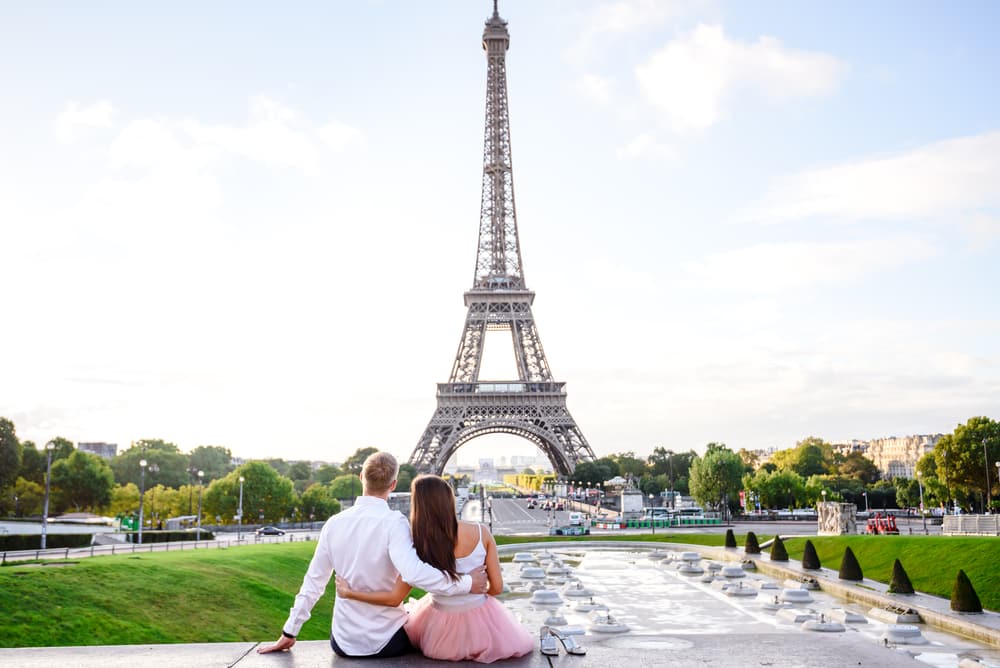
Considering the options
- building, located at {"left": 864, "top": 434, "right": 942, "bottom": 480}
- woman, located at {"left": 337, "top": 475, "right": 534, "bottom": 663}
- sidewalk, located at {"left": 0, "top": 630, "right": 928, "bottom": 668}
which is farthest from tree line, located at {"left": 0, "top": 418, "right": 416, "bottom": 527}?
building, located at {"left": 864, "top": 434, "right": 942, "bottom": 480}

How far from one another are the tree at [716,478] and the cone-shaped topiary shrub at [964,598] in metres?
49.1

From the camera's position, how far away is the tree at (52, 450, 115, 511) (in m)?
76.1

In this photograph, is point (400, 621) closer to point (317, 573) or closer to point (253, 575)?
point (317, 573)

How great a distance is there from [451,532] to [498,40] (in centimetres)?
9362

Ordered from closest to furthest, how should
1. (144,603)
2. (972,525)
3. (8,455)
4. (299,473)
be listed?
(144,603), (972,525), (8,455), (299,473)

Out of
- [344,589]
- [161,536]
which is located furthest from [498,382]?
[344,589]

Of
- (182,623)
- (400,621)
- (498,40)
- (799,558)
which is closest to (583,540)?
(799,558)

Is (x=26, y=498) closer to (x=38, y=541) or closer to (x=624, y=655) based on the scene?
(x=38, y=541)

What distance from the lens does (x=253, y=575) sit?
26266 mm

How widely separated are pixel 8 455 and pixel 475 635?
7967cm

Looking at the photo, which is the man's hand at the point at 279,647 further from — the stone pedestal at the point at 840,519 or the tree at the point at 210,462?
the tree at the point at 210,462

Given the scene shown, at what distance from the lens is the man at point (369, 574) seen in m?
6.26

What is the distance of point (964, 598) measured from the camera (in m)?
21.3

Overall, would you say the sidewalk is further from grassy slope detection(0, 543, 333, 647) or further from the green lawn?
the green lawn
